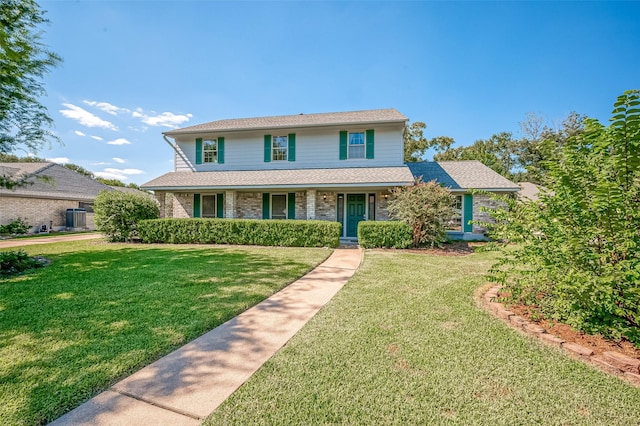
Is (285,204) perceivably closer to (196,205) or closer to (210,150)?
(196,205)

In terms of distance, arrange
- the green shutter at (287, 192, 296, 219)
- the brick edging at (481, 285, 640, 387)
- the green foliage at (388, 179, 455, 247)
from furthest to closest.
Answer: the green shutter at (287, 192, 296, 219)
the green foliage at (388, 179, 455, 247)
the brick edging at (481, 285, 640, 387)

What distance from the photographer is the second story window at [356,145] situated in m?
13.1

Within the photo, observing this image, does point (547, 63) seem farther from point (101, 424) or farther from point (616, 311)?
point (101, 424)

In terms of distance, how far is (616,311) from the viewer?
2672 millimetres

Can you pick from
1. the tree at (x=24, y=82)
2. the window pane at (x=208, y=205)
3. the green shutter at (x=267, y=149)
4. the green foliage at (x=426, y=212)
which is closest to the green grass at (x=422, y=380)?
the green foliage at (x=426, y=212)

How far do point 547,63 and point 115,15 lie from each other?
57.9ft

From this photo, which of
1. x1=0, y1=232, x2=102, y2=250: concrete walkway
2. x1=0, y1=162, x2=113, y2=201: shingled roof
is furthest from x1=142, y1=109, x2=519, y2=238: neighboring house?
x1=0, y1=162, x2=113, y2=201: shingled roof

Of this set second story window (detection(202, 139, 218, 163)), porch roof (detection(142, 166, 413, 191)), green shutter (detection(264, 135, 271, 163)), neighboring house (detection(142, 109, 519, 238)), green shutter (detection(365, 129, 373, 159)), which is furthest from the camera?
second story window (detection(202, 139, 218, 163))

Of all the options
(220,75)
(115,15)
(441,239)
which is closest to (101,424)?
(441,239)

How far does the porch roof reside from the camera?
36.6 ft

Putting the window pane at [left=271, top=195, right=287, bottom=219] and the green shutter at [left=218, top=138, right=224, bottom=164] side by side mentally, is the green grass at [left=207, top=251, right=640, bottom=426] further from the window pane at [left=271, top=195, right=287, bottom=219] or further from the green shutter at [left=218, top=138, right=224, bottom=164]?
the green shutter at [left=218, top=138, right=224, bottom=164]

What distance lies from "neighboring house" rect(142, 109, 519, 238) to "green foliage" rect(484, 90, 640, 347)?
7.99 metres

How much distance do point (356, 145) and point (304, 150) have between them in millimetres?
2634

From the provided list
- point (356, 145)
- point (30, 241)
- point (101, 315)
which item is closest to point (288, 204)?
point (356, 145)
